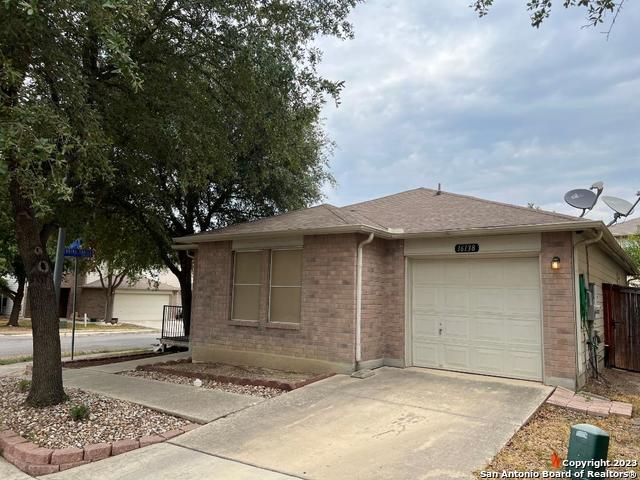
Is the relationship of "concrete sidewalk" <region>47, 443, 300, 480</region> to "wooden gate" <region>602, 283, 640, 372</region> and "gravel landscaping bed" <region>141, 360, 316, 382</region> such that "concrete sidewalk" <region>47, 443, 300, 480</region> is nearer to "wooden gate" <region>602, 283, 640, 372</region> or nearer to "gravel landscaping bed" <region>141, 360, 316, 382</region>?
"gravel landscaping bed" <region>141, 360, 316, 382</region>

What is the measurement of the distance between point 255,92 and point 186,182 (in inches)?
92.7

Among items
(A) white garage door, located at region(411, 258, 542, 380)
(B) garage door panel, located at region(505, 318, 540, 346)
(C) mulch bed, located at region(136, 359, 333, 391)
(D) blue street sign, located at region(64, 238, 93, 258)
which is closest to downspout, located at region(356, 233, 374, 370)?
(C) mulch bed, located at region(136, 359, 333, 391)

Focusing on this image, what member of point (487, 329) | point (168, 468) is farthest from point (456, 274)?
point (168, 468)

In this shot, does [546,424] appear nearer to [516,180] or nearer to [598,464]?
[598,464]

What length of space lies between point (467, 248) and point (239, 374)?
5116 millimetres

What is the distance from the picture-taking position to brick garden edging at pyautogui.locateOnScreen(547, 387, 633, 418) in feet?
21.6

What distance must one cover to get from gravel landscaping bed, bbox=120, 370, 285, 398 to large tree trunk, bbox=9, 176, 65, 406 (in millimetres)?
2383

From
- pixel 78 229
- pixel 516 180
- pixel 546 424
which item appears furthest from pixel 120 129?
pixel 516 180

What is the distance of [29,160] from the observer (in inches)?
197

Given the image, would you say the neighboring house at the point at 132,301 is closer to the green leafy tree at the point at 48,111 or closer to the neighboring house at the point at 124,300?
the neighboring house at the point at 124,300

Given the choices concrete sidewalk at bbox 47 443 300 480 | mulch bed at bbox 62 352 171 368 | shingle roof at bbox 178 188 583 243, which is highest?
shingle roof at bbox 178 188 583 243

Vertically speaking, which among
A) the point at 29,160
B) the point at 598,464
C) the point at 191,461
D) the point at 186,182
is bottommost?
the point at 191,461

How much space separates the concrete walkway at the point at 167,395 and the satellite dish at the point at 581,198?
9084 mm

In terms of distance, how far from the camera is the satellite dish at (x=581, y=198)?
11.4 meters
